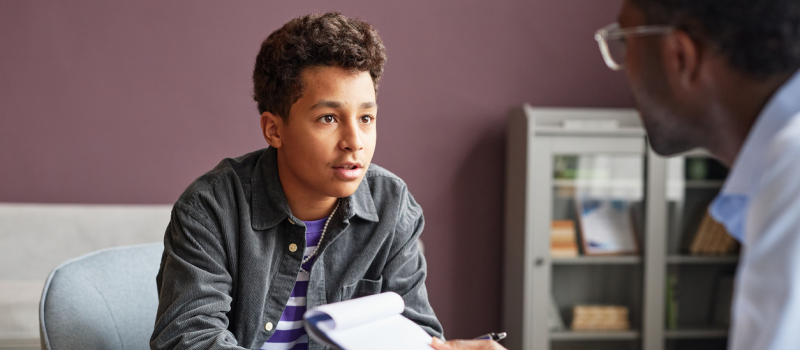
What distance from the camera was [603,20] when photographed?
3.33 metres

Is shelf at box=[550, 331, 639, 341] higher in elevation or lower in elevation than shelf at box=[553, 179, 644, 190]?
lower

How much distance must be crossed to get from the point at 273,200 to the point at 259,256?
0.37ft

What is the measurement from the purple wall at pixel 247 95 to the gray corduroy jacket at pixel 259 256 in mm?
1794

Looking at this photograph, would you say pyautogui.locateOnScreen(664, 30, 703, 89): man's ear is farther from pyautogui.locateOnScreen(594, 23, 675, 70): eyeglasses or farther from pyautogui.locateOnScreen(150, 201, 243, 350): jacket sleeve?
pyautogui.locateOnScreen(150, 201, 243, 350): jacket sleeve

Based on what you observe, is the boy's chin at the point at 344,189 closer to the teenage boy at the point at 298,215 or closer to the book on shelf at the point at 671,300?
the teenage boy at the point at 298,215

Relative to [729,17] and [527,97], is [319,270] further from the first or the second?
[527,97]

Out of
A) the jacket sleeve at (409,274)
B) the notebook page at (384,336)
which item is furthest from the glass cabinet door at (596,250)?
the notebook page at (384,336)

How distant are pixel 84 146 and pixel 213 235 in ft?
6.92

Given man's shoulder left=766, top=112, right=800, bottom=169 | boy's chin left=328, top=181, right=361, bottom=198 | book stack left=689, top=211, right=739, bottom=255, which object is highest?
man's shoulder left=766, top=112, right=800, bottom=169

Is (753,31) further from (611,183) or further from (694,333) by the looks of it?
(694,333)

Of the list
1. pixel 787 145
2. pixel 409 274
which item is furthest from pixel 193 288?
pixel 787 145

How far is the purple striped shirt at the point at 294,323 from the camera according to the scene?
1211 millimetres

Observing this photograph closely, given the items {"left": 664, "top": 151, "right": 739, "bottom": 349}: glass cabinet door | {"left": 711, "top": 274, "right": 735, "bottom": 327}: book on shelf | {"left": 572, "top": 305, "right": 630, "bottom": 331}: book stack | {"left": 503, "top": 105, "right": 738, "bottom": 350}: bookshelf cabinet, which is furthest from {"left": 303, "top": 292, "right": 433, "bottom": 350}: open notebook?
{"left": 711, "top": 274, "right": 735, "bottom": 327}: book on shelf

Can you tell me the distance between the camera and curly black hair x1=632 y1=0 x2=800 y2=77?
61cm
